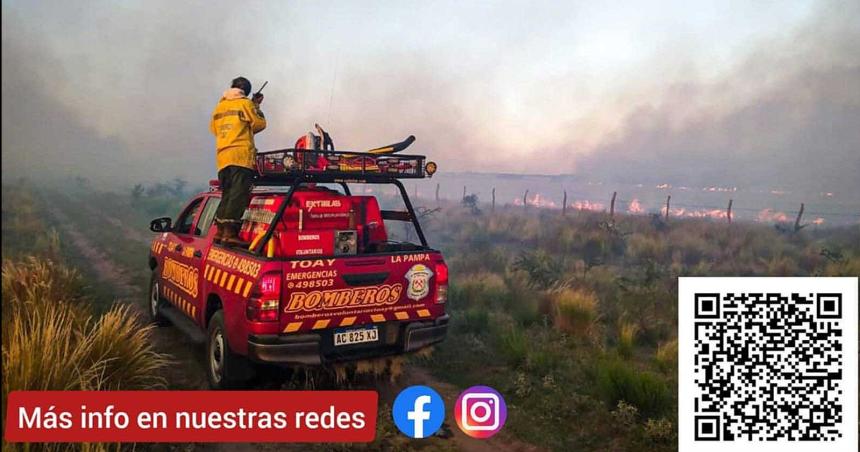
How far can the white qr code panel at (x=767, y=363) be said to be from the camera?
3.82 metres

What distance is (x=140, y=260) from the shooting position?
12.7 meters

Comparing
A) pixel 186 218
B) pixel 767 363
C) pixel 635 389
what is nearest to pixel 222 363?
pixel 186 218

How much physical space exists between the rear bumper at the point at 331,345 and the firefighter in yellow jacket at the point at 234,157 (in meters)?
1.39

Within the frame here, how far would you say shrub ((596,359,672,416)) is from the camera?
15.6 ft

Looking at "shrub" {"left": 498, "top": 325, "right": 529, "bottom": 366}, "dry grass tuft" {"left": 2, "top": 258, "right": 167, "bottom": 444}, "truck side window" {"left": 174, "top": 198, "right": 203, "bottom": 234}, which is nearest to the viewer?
"dry grass tuft" {"left": 2, "top": 258, "right": 167, "bottom": 444}

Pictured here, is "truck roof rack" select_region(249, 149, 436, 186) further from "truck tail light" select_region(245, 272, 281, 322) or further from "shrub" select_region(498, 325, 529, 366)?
"shrub" select_region(498, 325, 529, 366)

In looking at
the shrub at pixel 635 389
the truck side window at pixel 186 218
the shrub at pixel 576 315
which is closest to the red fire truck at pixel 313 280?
the truck side window at pixel 186 218

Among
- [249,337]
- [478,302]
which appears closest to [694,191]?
[478,302]

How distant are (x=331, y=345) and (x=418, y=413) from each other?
963 millimetres

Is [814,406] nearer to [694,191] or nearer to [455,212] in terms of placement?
[455,212]

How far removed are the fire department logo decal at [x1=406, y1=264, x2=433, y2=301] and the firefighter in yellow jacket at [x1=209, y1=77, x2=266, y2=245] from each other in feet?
5.87

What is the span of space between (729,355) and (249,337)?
12.8ft

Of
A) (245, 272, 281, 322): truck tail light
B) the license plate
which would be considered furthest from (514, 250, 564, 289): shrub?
(245, 272, 281, 322): truck tail light

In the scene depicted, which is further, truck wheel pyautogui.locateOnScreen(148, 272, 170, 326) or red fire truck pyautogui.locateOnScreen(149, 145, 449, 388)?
truck wheel pyautogui.locateOnScreen(148, 272, 170, 326)
